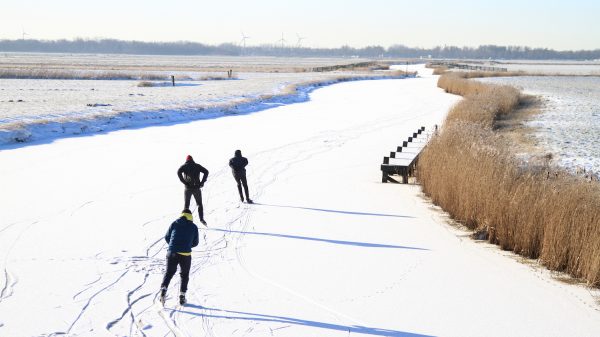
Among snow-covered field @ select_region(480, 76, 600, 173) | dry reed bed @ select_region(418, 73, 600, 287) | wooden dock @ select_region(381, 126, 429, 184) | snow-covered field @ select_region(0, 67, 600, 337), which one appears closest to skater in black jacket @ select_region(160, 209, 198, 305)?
snow-covered field @ select_region(0, 67, 600, 337)

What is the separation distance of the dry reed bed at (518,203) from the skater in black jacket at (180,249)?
531 centimetres

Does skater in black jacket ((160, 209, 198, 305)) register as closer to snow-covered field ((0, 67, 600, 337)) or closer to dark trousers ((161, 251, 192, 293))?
dark trousers ((161, 251, 192, 293))

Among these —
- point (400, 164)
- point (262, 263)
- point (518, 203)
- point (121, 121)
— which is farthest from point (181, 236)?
point (121, 121)

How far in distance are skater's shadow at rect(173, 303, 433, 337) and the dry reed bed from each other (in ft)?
10.5

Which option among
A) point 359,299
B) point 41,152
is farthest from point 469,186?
point 41,152

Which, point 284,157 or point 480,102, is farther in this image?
point 480,102

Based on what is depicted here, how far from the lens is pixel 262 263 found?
826 centimetres

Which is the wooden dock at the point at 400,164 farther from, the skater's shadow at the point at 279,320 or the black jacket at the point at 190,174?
the skater's shadow at the point at 279,320

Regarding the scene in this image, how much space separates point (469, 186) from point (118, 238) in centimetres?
644

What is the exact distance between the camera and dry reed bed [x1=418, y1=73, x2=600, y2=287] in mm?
8000

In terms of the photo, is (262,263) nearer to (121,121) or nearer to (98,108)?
(121,121)

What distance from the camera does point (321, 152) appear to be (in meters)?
18.4

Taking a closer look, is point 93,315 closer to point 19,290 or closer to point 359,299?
point 19,290

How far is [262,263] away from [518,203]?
14.1ft
